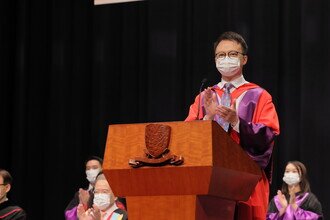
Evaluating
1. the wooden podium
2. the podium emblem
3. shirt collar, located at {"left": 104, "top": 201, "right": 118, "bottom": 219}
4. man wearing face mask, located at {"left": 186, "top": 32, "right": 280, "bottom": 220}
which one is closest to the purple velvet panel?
man wearing face mask, located at {"left": 186, "top": 32, "right": 280, "bottom": 220}

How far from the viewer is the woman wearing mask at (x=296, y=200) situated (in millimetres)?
6602

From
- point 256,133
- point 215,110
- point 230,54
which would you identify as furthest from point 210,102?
point 230,54

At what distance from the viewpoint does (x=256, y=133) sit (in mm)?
2814

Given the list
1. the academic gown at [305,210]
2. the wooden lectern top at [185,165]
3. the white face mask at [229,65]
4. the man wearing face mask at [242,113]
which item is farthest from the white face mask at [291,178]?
the wooden lectern top at [185,165]

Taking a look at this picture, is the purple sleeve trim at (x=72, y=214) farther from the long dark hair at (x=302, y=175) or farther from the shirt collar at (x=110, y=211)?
the long dark hair at (x=302, y=175)

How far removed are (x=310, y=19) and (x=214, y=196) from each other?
18.2ft

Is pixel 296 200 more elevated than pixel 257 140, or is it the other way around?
pixel 257 140

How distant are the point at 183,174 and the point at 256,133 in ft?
1.84

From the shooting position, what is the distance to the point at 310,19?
7.64m

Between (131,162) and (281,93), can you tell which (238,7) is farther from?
(131,162)

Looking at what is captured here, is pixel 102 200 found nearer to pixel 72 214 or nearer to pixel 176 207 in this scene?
pixel 72 214

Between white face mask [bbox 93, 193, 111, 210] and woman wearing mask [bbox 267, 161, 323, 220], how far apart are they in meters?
2.05

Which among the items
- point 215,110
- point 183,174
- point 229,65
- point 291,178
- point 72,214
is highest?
point 229,65

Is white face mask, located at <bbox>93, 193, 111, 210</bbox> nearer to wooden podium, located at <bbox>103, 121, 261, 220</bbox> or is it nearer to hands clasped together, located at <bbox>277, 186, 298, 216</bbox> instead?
hands clasped together, located at <bbox>277, 186, 298, 216</bbox>
